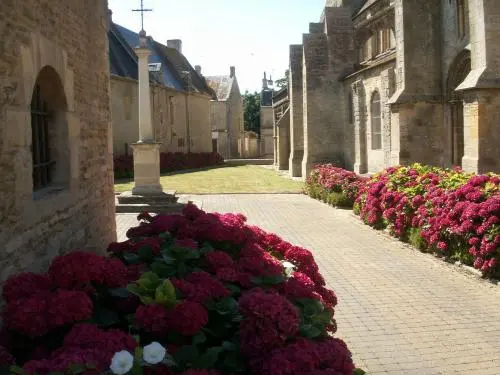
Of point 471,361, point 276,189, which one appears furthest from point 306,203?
point 471,361

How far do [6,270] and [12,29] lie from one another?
1945mm

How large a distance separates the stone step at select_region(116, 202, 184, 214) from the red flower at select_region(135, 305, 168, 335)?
506 inches

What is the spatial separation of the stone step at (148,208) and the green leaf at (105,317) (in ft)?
40.8

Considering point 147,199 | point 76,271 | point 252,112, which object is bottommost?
point 147,199

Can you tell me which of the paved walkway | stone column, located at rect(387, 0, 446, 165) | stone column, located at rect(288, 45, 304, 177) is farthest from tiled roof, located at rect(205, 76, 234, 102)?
the paved walkway

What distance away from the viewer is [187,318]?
334 centimetres

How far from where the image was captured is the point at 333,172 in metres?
19.2

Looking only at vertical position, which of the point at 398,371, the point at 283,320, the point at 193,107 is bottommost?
the point at 398,371

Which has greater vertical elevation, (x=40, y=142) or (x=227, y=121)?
(x=227, y=121)

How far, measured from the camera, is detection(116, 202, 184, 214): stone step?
1630 cm

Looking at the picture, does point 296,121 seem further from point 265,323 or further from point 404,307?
point 265,323

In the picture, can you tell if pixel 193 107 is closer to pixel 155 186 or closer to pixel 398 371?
pixel 155 186

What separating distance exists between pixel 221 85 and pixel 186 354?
62935 millimetres

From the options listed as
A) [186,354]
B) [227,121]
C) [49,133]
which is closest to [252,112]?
[227,121]
